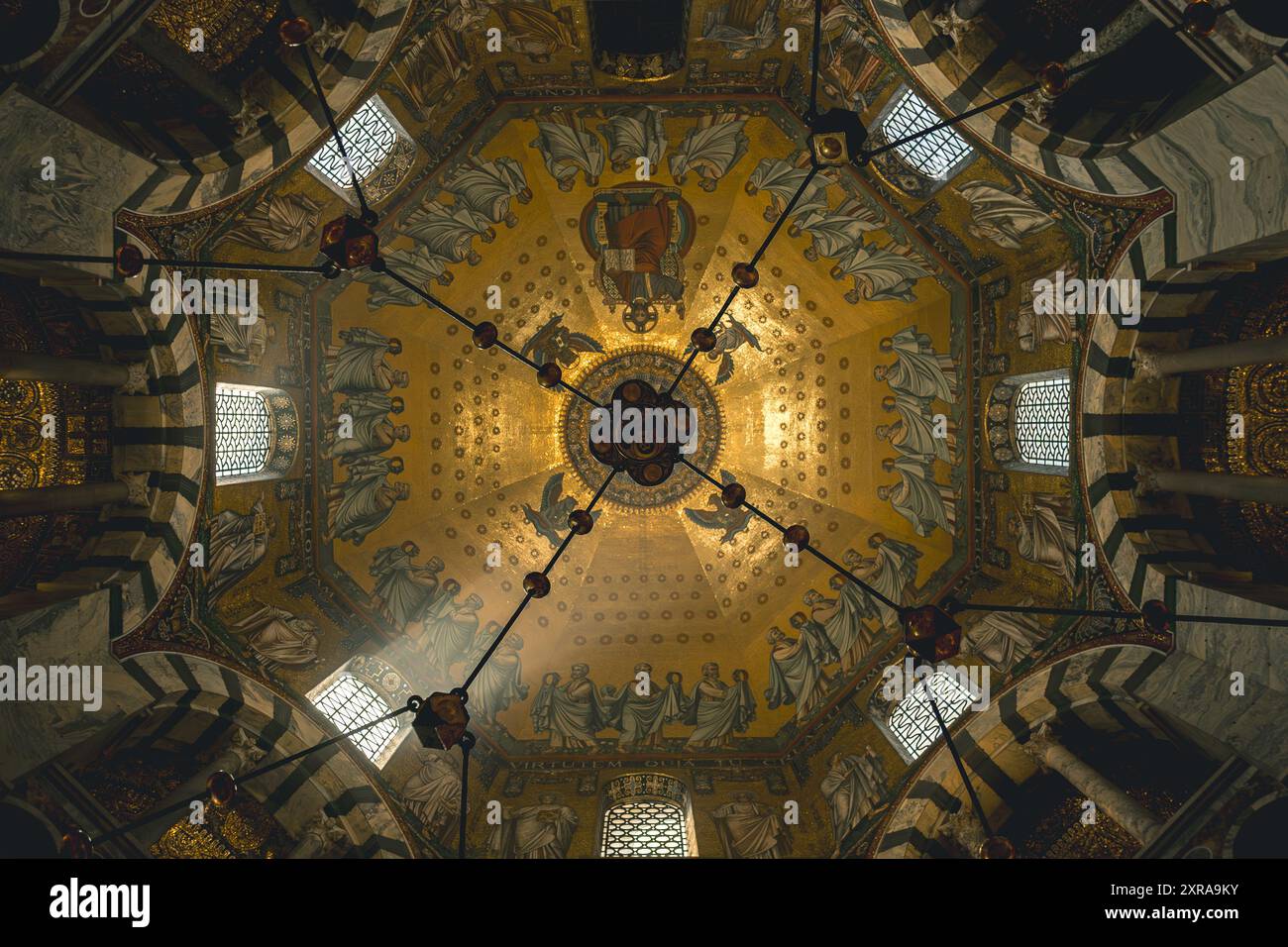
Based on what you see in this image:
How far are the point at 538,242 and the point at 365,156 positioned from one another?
3.79 meters

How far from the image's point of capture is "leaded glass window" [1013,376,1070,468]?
12.6 meters

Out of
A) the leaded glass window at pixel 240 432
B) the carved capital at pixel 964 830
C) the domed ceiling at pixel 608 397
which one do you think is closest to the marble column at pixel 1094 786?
the carved capital at pixel 964 830

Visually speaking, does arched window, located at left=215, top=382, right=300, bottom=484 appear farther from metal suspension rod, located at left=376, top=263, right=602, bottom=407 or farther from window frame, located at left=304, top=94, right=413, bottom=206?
window frame, located at left=304, top=94, right=413, bottom=206

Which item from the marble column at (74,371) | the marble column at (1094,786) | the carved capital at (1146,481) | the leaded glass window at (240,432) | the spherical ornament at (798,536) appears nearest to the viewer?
the marble column at (74,371)

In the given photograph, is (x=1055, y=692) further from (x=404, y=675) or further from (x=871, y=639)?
(x=404, y=675)

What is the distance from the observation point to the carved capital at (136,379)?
11.5 meters

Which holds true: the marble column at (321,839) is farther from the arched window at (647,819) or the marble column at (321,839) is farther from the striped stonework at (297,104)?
the striped stonework at (297,104)

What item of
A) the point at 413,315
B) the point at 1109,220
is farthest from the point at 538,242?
the point at 1109,220

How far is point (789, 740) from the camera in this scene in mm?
15633

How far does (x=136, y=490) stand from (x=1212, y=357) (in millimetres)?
14768

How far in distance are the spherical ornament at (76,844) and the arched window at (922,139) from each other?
15.1m

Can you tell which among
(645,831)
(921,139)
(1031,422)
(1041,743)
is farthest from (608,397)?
(1041,743)

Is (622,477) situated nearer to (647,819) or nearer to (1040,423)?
(647,819)

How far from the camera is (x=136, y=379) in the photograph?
11.6 meters
